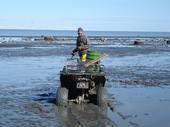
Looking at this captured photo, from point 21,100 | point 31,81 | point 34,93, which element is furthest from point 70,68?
point 31,81

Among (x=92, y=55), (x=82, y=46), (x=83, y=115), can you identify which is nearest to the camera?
(x=83, y=115)

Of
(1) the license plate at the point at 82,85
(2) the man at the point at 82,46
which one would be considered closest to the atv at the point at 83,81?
(1) the license plate at the point at 82,85

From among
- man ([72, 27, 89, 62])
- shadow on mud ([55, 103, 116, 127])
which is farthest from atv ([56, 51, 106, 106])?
shadow on mud ([55, 103, 116, 127])

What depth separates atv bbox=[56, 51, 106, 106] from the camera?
14.6 meters

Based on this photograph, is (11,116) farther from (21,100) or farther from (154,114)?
(154,114)

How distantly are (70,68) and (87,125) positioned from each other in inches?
115

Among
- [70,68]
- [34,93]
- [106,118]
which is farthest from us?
[34,93]

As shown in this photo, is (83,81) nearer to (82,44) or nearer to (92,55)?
(92,55)

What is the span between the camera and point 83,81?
48.0ft

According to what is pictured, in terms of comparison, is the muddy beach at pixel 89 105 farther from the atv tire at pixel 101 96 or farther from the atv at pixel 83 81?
the atv at pixel 83 81


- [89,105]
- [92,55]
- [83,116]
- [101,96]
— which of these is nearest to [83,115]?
[83,116]

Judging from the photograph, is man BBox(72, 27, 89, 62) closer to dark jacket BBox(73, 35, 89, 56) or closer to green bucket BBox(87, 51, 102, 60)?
dark jacket BBox(73, 35, 89, 56)

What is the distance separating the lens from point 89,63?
15.1 meters

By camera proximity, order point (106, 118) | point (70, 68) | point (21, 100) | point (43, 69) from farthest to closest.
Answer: point (43, 69)
point (21, 100)
point (70, 68)
point (106, 118)
